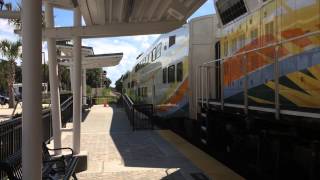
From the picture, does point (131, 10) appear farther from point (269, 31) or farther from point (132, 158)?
point (132, 158)

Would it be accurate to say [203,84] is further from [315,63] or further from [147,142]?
[315,63]

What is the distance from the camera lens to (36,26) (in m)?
5.09

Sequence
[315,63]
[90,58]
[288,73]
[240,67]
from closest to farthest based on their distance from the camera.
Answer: [315,63] → [288,73] → [240,67] → [90,58]

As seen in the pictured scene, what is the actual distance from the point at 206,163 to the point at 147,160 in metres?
1.38

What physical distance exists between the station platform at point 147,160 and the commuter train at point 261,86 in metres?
0.70

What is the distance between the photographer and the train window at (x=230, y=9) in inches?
417

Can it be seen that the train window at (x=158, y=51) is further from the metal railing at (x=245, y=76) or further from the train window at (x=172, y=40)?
the metal railing at (x=245, y=76)

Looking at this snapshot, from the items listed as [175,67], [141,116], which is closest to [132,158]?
[175,67]

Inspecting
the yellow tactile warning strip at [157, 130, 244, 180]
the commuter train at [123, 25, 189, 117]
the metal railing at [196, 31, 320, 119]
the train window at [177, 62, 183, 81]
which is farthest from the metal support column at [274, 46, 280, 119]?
the train window at [177, 62, 183, 81]

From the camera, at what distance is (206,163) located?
428 inches

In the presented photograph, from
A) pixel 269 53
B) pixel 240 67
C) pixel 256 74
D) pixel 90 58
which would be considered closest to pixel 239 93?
pixel 240 67

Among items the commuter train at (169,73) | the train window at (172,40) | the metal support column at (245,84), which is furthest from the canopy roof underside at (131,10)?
the train window at (172,40)

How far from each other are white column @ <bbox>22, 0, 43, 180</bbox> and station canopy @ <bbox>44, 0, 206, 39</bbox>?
422 centimetres

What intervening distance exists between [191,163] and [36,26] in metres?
6.47
